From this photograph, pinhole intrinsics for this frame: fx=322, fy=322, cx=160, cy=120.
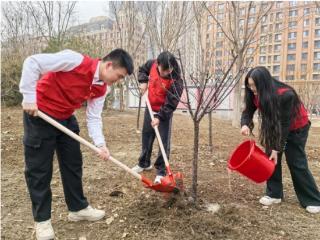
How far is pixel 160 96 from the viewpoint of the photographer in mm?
3887

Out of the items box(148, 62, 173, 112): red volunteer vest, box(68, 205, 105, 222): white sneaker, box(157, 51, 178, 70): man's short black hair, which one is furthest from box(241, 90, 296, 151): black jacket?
box(68, 205, 105, 222): white sneaker

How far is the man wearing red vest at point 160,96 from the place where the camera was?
351cm

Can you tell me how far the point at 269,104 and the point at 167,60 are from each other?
117cm

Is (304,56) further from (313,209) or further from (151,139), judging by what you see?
(313,209)

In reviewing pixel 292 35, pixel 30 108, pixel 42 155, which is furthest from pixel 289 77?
pixel 30 108

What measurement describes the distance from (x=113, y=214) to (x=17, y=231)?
2.68 ft

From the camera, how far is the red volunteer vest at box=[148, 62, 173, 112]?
12.3 ft

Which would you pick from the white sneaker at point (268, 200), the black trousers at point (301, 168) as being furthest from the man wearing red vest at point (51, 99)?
the white sneaker at point (268, 200)

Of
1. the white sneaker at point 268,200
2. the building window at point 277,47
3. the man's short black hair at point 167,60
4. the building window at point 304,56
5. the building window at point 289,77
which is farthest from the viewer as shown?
the building window at point 277,47

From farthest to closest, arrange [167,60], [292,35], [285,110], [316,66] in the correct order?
[292,35] → [316,66] → [167,60] → [285,110]

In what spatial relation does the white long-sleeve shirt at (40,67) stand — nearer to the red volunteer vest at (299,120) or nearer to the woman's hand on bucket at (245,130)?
the woman's hand on bucket at (245,130)

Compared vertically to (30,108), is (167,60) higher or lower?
higher

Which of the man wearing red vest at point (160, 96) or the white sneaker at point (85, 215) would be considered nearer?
the white sneaker at point (85, 215)

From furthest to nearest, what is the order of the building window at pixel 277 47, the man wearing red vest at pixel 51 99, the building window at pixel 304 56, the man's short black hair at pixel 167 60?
the building window at pixel 277 47 → the building window at pixel 304 56 → the man's short black hair at pixel 167 60 → the man wearing red vest at pixel 51 99
